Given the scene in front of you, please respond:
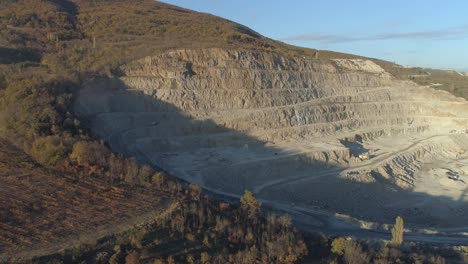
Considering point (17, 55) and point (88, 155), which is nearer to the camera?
point (88, 155)

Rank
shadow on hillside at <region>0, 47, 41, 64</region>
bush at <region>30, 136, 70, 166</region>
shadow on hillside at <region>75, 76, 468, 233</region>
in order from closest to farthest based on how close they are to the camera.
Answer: bush at <region>30, 136, 70, 166</region>
shadow on hillside at <region>75, 76, 468, 233</region>
shadow on hillside at <region>0, 47, 41, 64</region>

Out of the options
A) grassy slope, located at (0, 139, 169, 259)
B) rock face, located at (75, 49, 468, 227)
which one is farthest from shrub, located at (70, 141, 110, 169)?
rock face, located at (75, 49, 468, 227)

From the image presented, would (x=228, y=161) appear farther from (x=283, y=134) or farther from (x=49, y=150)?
(x=49, y=150)

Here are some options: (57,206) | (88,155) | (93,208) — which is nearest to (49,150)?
(88,155)

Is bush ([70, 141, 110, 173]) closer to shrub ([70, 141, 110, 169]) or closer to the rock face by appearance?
shrub ([70, 141, 110, 169])

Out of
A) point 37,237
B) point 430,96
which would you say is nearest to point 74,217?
point 37,237
